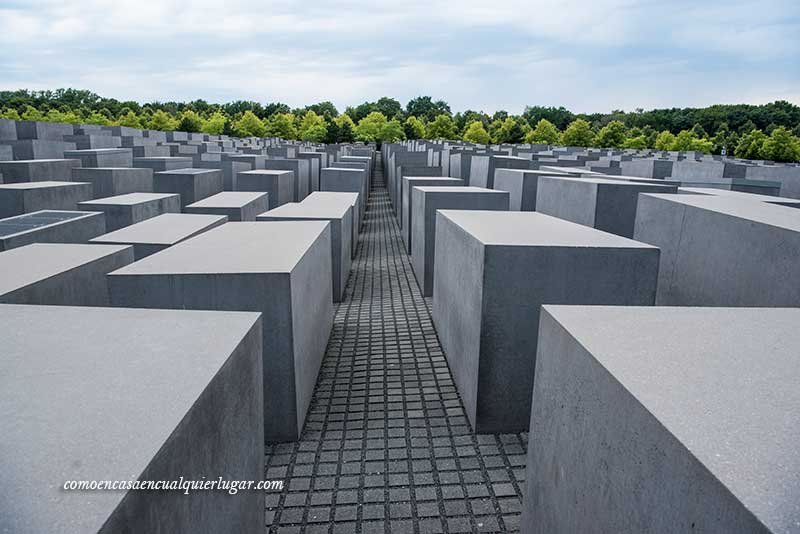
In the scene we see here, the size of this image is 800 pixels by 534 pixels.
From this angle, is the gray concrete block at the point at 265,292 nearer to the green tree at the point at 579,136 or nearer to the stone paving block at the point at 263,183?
the stone paving block at the point at 263,183

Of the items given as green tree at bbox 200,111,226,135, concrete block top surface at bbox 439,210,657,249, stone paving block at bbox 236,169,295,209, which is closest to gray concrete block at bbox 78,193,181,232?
stone paving block at bbox 236,169,295,209

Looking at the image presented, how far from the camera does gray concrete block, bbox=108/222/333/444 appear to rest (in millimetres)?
4453

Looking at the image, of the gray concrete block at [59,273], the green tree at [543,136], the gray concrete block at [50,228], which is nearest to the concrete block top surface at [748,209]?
the gray concrete block at [59,273]

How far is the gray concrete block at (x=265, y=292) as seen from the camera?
445cm

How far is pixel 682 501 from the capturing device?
183 cm

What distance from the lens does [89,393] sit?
2.12 meters

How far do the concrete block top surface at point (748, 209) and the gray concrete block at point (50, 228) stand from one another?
292 inches

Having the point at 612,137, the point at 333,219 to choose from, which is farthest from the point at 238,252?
the point at 612,137

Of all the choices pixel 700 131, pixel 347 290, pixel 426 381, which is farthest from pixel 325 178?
pixel 700 131

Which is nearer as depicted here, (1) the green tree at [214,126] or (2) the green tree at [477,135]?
(2) the green tree at [477,135]

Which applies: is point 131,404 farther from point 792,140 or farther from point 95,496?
point 792,140

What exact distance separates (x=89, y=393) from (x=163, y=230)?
5.44 metres

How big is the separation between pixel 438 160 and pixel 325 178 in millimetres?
10412

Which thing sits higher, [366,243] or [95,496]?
[95,496]
